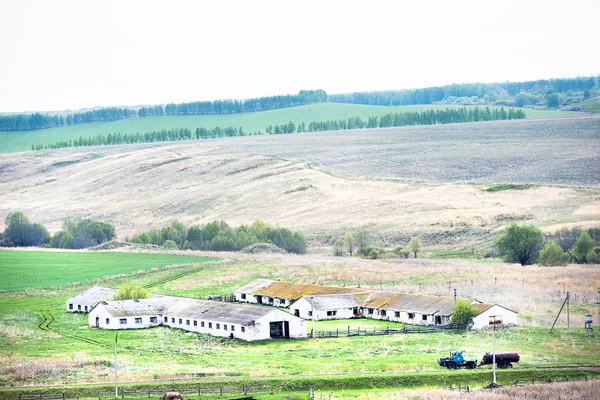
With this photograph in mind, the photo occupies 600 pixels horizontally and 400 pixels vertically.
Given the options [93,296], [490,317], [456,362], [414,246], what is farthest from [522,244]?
[456,362]

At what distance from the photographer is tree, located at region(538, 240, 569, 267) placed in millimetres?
84562

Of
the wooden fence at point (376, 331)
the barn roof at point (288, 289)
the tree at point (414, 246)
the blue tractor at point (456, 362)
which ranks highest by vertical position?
the blue tractor at point (456, 362)

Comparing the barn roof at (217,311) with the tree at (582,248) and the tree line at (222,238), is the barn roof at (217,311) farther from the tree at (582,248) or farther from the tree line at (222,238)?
the tree line at (222,238)

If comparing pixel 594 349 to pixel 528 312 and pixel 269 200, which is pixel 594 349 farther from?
pixel 269 200

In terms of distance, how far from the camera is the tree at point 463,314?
194ft

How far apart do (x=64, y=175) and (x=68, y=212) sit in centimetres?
3283

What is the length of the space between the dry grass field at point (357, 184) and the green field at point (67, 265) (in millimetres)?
26062

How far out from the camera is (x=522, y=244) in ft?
297

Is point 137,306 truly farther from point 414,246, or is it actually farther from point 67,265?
Answer: point 414,246

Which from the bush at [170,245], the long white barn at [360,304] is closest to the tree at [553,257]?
the long white barn at [360,304]

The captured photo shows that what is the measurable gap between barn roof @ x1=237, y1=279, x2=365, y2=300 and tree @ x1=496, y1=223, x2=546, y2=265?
23.9 m

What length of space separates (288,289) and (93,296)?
14.2 metres

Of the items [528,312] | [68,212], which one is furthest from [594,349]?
[68,212]

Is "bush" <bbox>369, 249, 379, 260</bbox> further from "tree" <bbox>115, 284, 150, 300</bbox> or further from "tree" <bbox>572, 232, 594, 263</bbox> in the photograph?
"tree" <bbox>115, 284, 150, 300</bbox>
